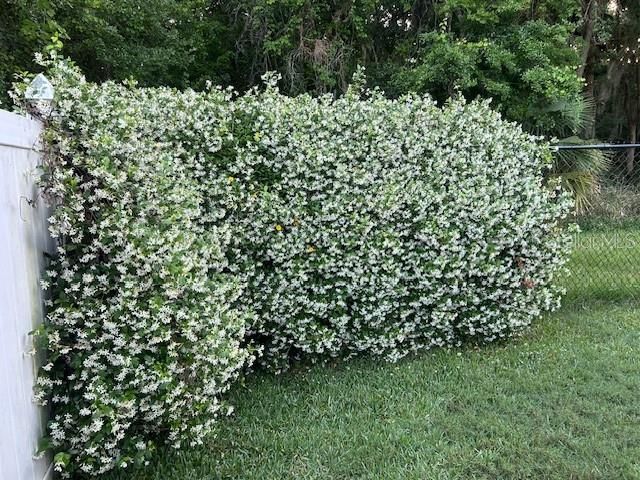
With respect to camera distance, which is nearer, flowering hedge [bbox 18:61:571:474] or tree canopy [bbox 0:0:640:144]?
flowering hedge [bbox 18:61:571:474]

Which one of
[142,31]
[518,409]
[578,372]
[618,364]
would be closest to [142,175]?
[518,409]

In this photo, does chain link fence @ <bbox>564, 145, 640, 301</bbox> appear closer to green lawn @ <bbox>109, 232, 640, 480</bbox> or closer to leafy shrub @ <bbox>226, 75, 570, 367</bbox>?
green lawn @ <bbox>109, 232, 640, 480</bbox>

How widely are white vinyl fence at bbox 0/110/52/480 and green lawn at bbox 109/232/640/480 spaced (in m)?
0.61

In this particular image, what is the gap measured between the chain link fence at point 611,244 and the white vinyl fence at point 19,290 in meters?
4.78

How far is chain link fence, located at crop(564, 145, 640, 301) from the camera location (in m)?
5.40

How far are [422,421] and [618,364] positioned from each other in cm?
163

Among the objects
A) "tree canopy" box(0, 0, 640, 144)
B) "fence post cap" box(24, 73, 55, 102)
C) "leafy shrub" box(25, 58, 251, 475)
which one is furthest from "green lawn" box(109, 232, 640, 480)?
"tree canopy" box(0, 0, 640, 144)

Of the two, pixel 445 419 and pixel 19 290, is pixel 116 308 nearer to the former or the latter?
pixel 19 290

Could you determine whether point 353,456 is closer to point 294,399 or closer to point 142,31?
point 294,399

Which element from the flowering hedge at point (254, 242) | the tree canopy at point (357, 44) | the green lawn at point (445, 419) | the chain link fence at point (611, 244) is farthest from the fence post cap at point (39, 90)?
the tree canopy at point (357, 44)

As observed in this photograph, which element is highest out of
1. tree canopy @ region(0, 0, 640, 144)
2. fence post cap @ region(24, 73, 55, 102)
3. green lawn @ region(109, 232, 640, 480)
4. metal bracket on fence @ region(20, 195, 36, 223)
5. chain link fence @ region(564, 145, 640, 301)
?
tree canopy @ region(0, 0, 640, 144)

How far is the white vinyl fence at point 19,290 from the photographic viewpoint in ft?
6.30

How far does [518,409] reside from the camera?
316 centimetres

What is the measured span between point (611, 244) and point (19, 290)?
5573 mm
